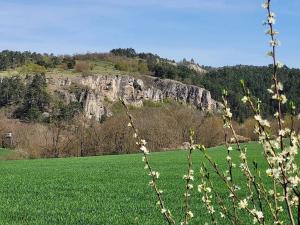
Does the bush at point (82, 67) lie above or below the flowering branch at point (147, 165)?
above

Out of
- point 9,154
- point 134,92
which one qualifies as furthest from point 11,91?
point 9,154

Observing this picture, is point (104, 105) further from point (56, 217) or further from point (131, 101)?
point (56, 217)

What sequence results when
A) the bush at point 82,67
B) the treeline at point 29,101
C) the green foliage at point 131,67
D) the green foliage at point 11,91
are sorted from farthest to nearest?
the green foliage at point 131,67, the bush at point 82,67, the green foliage at point 11,91, the treeline at point 29,101

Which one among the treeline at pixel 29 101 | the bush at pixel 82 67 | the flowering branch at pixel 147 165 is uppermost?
the bush at pixel 82 67

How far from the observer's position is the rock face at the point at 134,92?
151m

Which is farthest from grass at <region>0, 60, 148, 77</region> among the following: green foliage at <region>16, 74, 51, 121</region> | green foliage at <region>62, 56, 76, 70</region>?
green foliage at <region>16, 74, 51, 121</region>

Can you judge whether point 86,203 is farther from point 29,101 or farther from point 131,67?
point 131,67

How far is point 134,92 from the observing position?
174 m

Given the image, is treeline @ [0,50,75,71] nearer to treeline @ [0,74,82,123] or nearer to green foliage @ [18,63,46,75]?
green foliage @ [18,63,46,75]

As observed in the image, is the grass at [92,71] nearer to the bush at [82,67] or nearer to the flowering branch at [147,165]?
the bush at [82,67]

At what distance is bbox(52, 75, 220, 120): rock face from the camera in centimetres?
15075

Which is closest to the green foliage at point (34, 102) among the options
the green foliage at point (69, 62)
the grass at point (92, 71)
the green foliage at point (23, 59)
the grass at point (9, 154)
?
the grass at point (92, 71)

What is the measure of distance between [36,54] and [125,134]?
423 feet

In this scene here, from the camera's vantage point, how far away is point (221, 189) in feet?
58.5
